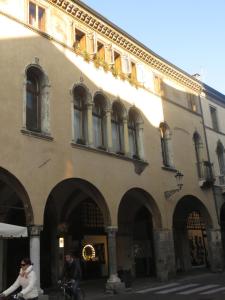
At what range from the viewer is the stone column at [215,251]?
20.2 meters

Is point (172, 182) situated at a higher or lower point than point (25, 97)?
lower

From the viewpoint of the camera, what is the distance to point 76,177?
13.9 meters

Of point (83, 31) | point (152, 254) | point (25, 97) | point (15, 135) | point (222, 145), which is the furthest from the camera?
point (222, 145)

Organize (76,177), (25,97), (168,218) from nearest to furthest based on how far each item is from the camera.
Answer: (25,97) < (76,177) < (168,218)

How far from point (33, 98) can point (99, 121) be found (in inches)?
138

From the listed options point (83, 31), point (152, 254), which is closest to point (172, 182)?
point (152, 254)

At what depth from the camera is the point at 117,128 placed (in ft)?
56.4

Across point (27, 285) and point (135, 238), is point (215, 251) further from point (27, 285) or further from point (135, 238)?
point (27, 285)

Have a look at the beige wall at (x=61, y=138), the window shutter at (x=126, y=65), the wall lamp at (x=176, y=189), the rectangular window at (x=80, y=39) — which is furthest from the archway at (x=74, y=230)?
the window shutter at (x=126, y=65)

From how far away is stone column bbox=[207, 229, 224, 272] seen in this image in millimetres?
20172

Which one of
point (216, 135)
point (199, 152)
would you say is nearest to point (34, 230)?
point (199, 152)

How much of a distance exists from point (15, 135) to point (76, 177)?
2866 millimetres

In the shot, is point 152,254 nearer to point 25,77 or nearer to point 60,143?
point 60,143

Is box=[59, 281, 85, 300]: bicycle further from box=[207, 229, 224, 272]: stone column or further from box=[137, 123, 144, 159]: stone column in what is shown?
box=[207, 229, 224, 272]: stone column
